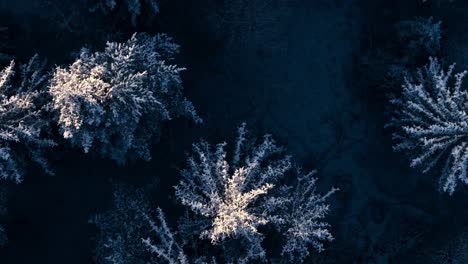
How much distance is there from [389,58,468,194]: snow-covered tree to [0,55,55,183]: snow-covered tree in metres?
8.17

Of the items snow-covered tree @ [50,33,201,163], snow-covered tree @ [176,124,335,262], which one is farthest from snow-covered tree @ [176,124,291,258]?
snow-covered tree @ [50,33,201,163]

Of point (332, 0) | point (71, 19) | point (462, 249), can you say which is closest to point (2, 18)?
point (71, 19)

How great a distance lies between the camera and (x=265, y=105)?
14438mm

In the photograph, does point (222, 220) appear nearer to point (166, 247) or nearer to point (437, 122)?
point (166, 247)

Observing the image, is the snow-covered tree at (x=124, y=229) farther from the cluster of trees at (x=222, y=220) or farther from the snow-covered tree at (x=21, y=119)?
the snow-covered tree at (x=21, y=119)

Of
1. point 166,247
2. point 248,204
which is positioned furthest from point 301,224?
point 166,247

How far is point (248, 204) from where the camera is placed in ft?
39.8

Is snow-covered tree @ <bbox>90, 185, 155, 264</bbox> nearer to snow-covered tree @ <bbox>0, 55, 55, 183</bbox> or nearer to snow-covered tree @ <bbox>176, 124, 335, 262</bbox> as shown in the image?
snow-covered tree @ <bbox>176, 124, 335, 262</bbox>

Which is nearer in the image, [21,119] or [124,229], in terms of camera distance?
[21,119]

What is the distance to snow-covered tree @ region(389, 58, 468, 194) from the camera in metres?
12.0

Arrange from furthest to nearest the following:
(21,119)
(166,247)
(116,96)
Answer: (166,247)
(21,119)
(116,96)

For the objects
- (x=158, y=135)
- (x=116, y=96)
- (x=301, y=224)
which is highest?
(x=158, y=135)

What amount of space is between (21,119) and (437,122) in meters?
9.17

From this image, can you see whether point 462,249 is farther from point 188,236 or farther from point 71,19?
point 71,19
